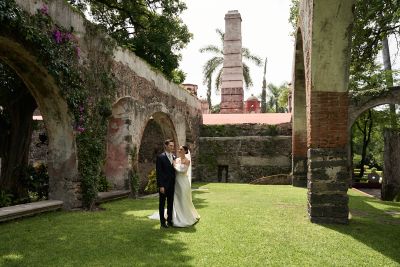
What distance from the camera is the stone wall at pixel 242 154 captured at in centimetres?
1844

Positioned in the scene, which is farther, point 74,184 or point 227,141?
point 227,141

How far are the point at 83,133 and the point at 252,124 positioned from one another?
482 inches

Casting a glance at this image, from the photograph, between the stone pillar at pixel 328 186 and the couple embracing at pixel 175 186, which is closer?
the couple embracing at pixel 175 186

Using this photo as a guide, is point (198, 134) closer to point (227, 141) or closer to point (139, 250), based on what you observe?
point (227, 141)

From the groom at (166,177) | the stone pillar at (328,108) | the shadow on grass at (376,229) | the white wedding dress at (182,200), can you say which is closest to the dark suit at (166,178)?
the groom at (166,177)

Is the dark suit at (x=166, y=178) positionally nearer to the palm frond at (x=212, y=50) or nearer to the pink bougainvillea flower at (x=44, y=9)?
the pink bougainvillea flower at (x=44, y=9)

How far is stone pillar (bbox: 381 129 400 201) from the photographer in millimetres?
12586

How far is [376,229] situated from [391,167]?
7.20m

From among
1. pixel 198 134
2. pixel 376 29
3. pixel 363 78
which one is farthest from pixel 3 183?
pixel 363 78

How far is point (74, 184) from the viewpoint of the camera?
792 cm

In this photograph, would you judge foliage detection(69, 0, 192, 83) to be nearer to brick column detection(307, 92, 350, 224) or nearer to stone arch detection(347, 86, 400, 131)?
Result: stone arch detection(347, 86, 400, 131)

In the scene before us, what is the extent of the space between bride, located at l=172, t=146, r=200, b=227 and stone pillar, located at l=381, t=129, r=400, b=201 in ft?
28.6

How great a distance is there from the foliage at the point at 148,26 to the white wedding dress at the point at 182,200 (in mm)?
13000

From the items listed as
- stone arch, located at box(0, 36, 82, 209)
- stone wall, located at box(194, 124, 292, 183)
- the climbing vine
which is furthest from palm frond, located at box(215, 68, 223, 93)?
stone arch, located at box(0, 36, 82, 209)
